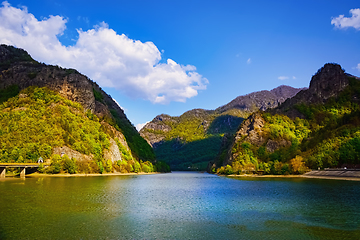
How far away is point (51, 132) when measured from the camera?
139000 mm

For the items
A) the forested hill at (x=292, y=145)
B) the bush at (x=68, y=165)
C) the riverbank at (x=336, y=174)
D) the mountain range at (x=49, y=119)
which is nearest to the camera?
the riverbank at (x=336, y=174)

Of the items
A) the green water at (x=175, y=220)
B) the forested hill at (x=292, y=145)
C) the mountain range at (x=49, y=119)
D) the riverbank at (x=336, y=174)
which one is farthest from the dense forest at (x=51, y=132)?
the riverbank at (x=336, y=174)

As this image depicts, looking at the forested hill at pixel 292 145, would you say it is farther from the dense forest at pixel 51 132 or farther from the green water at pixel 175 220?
the green water at pixel 175 220

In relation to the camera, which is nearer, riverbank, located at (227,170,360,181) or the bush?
riverbank, located at (227,170,360,181)

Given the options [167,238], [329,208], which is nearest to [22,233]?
[167,238]

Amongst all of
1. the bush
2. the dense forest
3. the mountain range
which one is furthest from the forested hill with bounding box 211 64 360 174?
the bush

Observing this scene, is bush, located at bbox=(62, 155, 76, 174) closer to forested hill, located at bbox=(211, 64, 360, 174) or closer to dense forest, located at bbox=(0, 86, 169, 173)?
dense forest, located at bbox=(0, 86, 169, 173)

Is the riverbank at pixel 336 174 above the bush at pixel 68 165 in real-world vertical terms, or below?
below

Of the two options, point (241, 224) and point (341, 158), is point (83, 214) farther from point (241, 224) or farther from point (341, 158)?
point (341, 158)

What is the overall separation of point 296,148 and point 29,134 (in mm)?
142464

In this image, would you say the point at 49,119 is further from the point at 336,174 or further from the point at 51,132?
the point at 336,174

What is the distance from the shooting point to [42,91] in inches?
6713

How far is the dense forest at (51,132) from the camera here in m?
125

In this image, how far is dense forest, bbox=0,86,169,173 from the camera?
411ft
